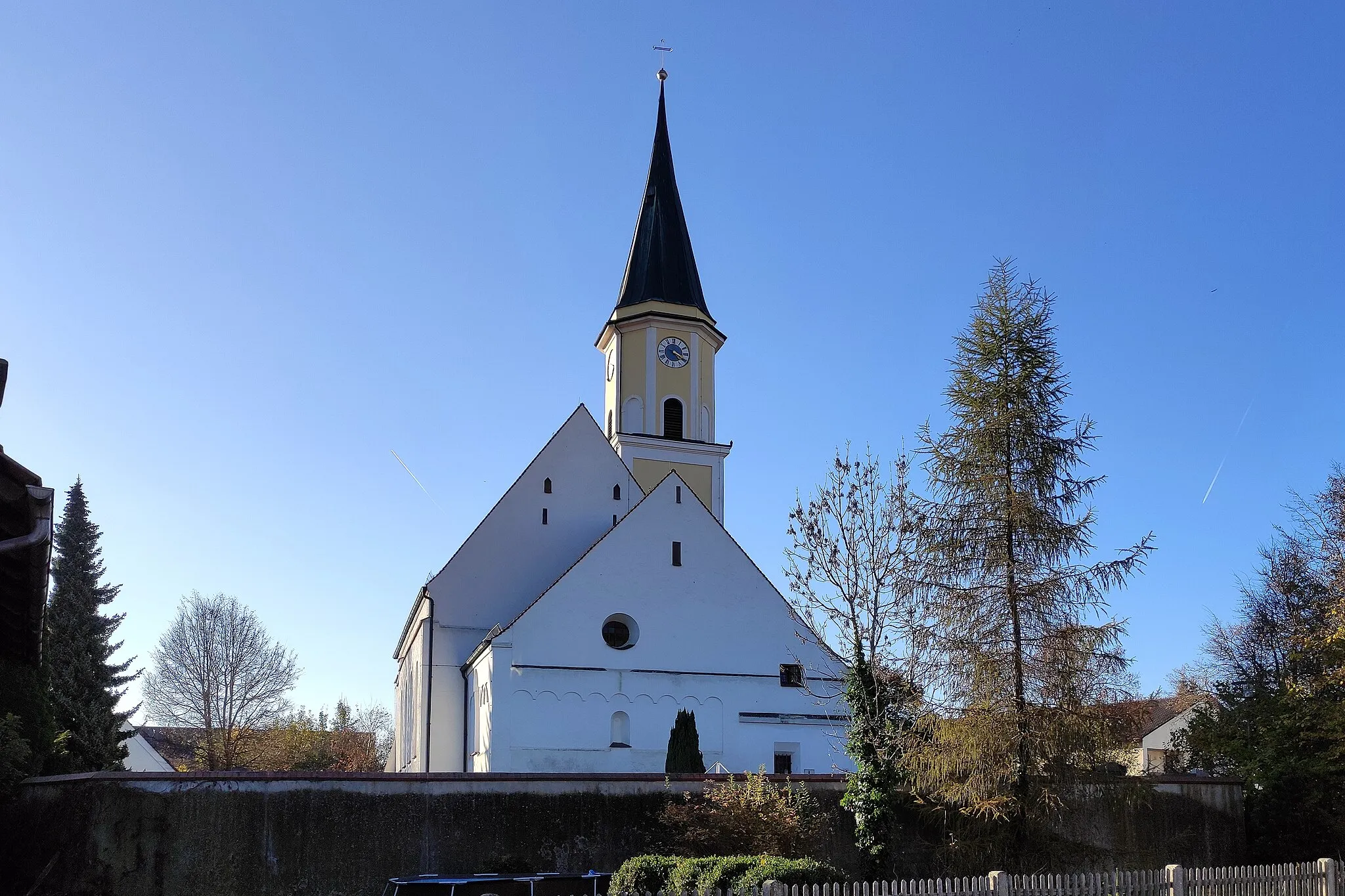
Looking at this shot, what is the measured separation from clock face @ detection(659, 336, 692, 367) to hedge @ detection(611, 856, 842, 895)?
3410 cm

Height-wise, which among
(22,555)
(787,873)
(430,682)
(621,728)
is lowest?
(787,873)

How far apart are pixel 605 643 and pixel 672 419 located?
1620cm

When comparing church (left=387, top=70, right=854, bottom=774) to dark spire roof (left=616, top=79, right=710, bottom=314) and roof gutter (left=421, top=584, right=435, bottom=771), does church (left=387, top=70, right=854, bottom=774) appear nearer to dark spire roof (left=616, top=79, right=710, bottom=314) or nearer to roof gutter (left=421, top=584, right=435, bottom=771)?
roof gutter (left=421, top=584, right=435, bottom=771)

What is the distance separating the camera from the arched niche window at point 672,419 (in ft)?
156

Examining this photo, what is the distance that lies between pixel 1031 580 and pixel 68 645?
29.4 meters

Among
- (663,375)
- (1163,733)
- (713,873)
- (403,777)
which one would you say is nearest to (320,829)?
(403,777)

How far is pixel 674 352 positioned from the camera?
48.8 meters

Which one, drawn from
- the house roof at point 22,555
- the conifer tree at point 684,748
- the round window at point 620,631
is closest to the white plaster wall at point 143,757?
the round window at point 620,631

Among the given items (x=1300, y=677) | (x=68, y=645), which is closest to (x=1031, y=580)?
(x=1300, y=677)

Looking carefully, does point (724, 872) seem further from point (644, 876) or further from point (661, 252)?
point (661, 252)

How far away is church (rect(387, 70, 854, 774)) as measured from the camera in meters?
32.4

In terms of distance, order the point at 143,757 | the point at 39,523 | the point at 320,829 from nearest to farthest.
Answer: the point at 39,523, the point at 320,829, the point at 143,757

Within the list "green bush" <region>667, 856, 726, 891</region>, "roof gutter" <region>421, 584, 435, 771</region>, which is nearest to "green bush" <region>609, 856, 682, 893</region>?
"green bush" <region>667, 856, 726, 891</region>

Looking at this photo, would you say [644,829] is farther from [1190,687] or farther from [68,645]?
[1190,687]
